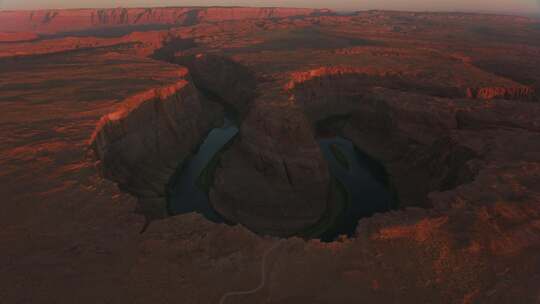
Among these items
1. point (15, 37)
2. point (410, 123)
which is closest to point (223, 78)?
point (410, 123)

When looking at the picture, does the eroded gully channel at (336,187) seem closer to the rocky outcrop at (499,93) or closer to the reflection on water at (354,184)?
the reflection on water at (354,184)

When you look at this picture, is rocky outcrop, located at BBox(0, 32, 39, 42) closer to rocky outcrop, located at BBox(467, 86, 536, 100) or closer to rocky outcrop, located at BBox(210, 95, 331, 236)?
rocky outcrop, located at BBox(210, 95, 331, 236)

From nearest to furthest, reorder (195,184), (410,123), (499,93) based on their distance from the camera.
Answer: (195,184), (410,123), (499,93)

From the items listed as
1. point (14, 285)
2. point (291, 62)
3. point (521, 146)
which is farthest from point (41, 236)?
point (291, 62)

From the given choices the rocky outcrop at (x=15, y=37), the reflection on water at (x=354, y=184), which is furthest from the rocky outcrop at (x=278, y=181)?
the rocky outcrop at (x=15, y=37)

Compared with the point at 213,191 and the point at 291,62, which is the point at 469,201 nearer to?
the point at 213,191

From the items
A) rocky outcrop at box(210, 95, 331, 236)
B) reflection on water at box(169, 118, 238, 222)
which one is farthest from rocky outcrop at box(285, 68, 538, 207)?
reflection on water at box(169, 118, 238, 222)

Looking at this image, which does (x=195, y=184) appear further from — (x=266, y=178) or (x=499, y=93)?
(x=499, y=93)
